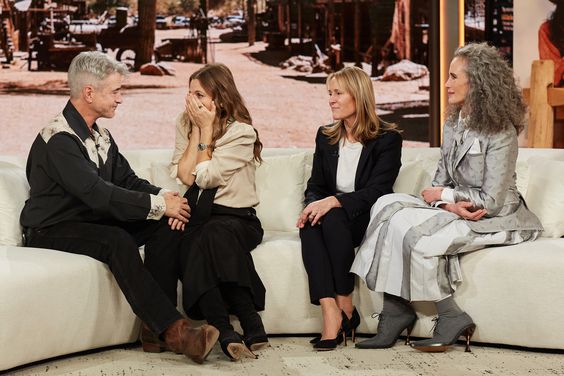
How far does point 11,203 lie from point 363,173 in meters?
1.55

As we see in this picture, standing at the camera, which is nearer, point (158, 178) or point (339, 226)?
point (339, 226)

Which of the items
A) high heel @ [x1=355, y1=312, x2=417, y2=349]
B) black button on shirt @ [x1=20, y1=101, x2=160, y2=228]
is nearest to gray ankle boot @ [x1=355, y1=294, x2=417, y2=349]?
high heel @ [x1=355, y1=312, x2=417, y2=349]

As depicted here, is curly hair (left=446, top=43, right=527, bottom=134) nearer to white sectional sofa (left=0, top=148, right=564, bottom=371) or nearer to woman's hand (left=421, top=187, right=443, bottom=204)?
woman's hand (left=421, top=187, right=443, bottom=204)

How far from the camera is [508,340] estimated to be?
3.65m

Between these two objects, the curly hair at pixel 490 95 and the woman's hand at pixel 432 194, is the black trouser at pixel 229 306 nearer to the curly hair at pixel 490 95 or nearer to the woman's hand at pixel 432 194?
the woman's hand at pixel 432 194

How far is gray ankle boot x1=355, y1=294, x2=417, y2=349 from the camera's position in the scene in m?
3.70

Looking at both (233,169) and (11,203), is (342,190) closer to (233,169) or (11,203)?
(233,169)

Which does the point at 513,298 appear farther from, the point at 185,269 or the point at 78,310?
the point at 78,310

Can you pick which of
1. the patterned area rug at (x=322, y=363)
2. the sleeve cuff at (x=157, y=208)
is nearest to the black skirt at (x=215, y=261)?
the sleeve cuff at (x=157, y=208)

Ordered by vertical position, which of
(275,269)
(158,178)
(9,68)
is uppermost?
(9,68)

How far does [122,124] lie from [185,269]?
11.4ft

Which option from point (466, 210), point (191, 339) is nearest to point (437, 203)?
point (466, 210)

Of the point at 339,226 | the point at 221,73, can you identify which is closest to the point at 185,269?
the point at 339,226

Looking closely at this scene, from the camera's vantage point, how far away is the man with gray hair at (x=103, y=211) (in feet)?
11.4
